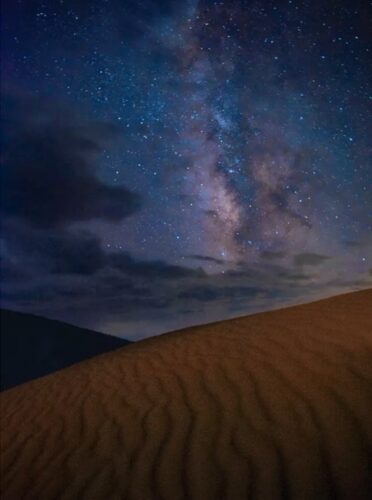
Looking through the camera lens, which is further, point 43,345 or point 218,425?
point 43,345

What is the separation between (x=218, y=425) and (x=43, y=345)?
78.0m

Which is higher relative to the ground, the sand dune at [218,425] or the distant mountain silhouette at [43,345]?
the sand dune at [218,425]

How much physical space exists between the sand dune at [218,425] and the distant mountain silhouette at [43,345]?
6554 centimetres

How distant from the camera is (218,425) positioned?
3002 millimetres

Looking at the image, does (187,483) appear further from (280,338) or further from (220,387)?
(280,338)

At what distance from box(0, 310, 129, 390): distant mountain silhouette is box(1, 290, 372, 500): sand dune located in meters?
65.5

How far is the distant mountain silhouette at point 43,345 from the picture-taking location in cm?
7019

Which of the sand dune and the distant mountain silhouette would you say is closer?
the sand dune

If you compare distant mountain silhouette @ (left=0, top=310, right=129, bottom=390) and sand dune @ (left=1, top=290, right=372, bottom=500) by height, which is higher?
sand dune @ (left=1, top=290, right=372, bottom=500)

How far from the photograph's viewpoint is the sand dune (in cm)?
229

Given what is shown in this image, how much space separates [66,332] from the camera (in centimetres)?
7775

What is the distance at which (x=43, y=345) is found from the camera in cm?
7519

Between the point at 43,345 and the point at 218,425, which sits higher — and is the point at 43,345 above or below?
below

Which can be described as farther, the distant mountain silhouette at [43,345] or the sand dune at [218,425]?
the distant mountain silhouette at [43,345]
